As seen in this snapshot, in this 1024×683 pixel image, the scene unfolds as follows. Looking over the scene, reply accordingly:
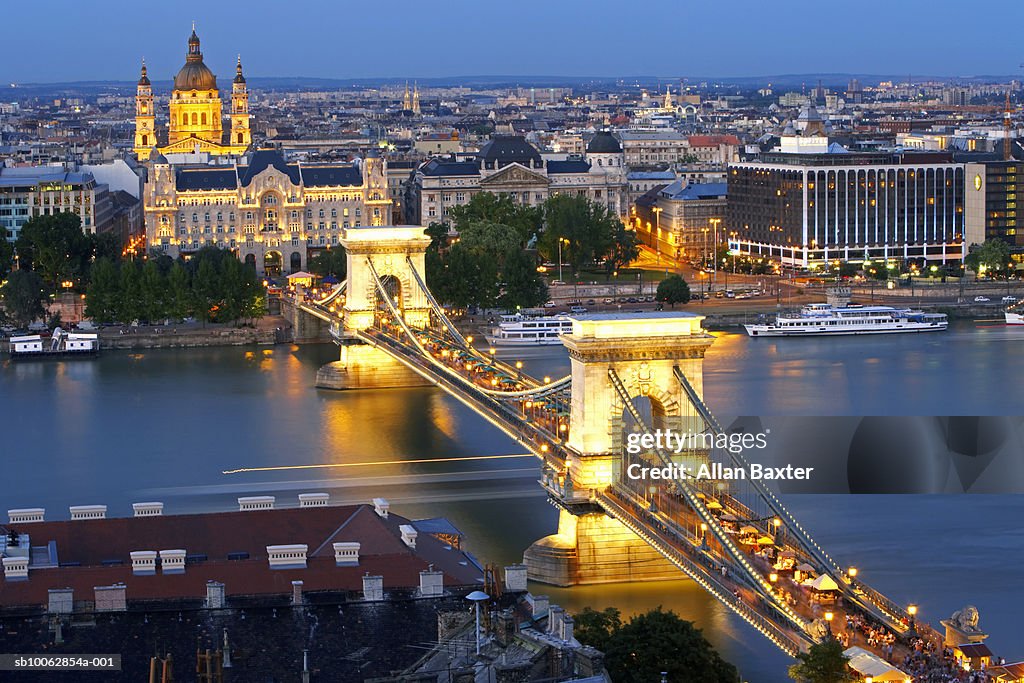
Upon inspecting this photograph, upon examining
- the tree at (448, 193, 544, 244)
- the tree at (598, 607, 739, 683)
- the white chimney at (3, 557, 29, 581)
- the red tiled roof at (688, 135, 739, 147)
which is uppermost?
the red tiled roof at (688, 135, 739, 147)

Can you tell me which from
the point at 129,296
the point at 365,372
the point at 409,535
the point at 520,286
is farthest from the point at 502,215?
the point at 409,535

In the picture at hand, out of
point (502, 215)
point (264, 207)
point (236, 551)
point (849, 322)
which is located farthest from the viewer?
point (502, 215)

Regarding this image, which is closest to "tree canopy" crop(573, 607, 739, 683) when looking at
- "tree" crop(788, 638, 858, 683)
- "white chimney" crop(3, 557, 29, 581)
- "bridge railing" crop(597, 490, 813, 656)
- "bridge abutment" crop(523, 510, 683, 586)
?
"bridge railing" crop(597, 490, 813, 656)

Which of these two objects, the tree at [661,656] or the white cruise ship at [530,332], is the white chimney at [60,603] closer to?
the tree at [661,656]

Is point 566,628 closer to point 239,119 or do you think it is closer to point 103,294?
point 103,294

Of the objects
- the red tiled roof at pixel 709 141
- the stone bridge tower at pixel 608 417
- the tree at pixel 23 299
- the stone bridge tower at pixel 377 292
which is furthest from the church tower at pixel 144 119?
the stone bridge tower at pixel 608 417

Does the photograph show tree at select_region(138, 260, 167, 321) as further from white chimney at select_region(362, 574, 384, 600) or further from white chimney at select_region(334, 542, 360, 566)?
white chimney at select_region(362, 574, 384, 600)
